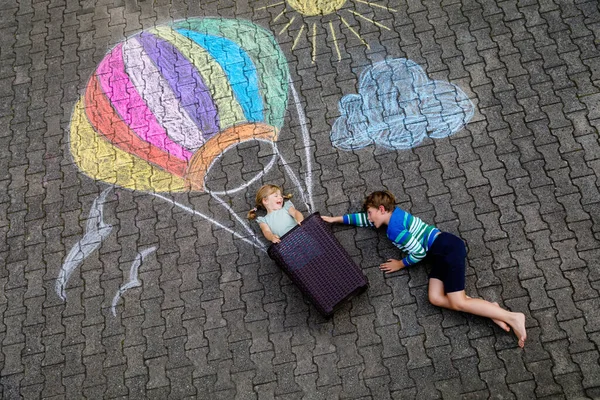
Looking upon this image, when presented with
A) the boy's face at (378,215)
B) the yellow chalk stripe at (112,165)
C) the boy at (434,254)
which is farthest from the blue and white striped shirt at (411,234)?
the yellow chalk stripe at (112,165)

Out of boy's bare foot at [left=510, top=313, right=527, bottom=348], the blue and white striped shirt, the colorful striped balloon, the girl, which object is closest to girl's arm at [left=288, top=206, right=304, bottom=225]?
the girl

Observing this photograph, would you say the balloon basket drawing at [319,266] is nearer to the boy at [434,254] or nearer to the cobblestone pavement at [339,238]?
the cobblestone pavement at [339,238]

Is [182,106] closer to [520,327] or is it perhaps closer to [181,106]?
[181,106]

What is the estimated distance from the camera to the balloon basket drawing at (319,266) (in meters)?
5.45

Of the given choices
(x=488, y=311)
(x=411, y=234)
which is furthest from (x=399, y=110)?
(x=488, y=311)

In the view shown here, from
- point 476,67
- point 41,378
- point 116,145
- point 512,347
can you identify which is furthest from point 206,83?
point 512,347

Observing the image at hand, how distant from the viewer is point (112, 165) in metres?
6.65

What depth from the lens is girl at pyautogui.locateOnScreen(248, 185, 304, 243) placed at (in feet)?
19.3

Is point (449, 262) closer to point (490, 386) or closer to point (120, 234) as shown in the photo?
point (490, 386)

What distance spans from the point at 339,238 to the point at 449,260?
43.9 inches

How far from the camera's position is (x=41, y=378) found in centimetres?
586

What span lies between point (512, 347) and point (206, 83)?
4220mm

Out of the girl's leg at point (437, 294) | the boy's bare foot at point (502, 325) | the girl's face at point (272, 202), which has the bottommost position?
the boy's bare foot at point (502, 325)

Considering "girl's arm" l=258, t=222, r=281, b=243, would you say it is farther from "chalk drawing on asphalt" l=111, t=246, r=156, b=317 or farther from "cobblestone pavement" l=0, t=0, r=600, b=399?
"chalk drawing on asphalt" l=111, t=246, r=156, b=317
